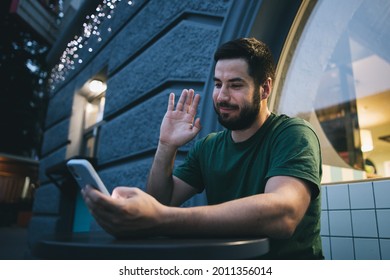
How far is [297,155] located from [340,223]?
142 centimetres

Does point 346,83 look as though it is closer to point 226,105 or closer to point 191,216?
point 226,105

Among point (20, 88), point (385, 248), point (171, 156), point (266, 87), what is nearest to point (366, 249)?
point (385, 248)

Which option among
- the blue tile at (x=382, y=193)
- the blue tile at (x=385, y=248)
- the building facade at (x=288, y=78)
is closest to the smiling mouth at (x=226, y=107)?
the building facade at (x=288, y=78)

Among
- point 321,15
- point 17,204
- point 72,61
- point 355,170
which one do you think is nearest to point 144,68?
point 321,15

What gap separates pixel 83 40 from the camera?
14.4ft

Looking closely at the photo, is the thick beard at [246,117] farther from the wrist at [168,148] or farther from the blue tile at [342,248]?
the blue tile at [342,248]

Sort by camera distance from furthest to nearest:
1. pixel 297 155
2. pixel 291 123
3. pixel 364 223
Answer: pixel 364 223 < pixel 291 123 < pixel 297 155

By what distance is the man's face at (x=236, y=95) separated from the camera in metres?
1.23

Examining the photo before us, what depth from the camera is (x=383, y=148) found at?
255cm

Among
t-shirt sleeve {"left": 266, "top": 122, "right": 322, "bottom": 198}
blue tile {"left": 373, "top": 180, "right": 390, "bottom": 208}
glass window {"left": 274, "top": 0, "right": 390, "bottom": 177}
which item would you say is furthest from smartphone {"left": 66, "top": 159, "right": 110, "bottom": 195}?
blue tile {"left": 373, "top": 180, "right": 390, "bottom": 208}

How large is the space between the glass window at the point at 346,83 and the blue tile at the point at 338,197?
40 centimetres

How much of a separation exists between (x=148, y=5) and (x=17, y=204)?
1448 cm
